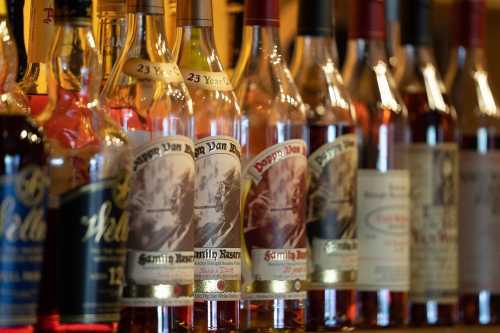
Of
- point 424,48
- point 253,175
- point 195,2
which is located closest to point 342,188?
point 253,175

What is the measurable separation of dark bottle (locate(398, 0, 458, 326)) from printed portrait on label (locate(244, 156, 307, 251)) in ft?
1.06

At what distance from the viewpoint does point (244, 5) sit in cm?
120

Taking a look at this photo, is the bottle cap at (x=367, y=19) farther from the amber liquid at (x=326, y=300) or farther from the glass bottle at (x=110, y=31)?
the glass bottle at (x=110, y=31)

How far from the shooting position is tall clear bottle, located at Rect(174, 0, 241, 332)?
1011 mm

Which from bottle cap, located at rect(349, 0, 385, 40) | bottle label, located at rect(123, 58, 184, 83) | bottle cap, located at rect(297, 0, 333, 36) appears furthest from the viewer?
bottle cap, located at rect(349, 0, 385, 40)

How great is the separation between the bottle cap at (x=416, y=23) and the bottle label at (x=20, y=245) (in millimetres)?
767

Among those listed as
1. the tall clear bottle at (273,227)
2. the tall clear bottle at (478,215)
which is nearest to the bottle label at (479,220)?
the tall clear bottle at (478,215)

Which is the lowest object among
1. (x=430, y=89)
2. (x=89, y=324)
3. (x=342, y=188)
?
(x=89, y=324)

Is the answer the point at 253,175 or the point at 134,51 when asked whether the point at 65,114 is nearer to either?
the point at 134,51

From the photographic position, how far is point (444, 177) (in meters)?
1.39

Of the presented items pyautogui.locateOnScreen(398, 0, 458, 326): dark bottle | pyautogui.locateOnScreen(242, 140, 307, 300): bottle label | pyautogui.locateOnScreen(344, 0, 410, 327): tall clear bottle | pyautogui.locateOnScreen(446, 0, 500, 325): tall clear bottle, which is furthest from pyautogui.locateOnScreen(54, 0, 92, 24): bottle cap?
pyautogui.locateOnScreen(446, 0, 500, 325): tall clear bottle

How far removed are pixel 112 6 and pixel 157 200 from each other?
0.23 m

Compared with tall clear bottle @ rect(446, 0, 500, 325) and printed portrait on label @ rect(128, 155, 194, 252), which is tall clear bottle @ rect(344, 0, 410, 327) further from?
printed portrait on label @ rect(128, 155, 194, 252)

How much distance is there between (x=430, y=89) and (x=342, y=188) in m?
0.32
